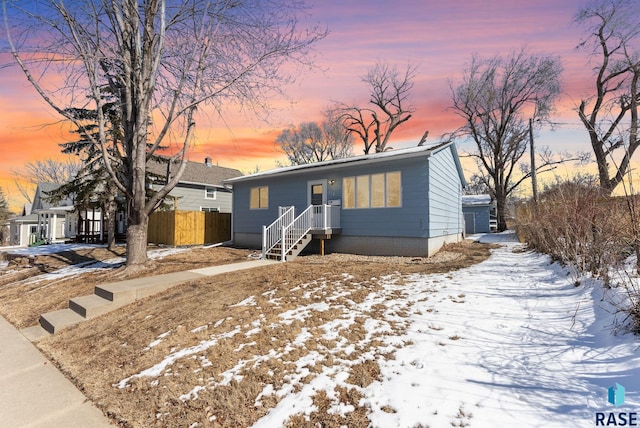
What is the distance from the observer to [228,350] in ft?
12.7

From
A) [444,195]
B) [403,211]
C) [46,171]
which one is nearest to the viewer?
[403,211]

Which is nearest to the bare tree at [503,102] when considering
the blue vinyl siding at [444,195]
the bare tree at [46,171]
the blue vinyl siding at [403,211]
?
the blue vinyl siding at [444,195]

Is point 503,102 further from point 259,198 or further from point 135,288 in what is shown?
point 135,288

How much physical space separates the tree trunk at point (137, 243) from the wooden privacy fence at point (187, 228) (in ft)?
22.0

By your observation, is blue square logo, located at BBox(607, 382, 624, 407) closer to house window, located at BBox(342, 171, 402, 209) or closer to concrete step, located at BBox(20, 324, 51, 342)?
concrete step, located at BBox(20, 324, 51, 342)

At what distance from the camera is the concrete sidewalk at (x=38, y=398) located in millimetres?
3090

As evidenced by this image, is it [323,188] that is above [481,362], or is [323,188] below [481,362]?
above

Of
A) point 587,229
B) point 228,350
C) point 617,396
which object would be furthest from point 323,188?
point 617,396

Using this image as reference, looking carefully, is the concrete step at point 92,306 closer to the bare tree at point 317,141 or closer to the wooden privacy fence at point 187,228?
the wooden privacy fence at point 187,228

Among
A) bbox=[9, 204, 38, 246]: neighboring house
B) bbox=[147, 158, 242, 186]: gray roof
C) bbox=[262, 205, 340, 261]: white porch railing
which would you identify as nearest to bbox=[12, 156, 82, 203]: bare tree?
bbox=[9, 204, 38, 246]: neighboring house

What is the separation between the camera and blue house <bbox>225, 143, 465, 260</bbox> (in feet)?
34.6

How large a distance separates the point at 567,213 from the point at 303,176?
9.48m

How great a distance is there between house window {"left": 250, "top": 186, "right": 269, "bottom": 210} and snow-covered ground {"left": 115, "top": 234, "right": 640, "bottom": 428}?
1014 cm

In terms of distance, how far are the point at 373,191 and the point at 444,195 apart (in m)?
3.71
